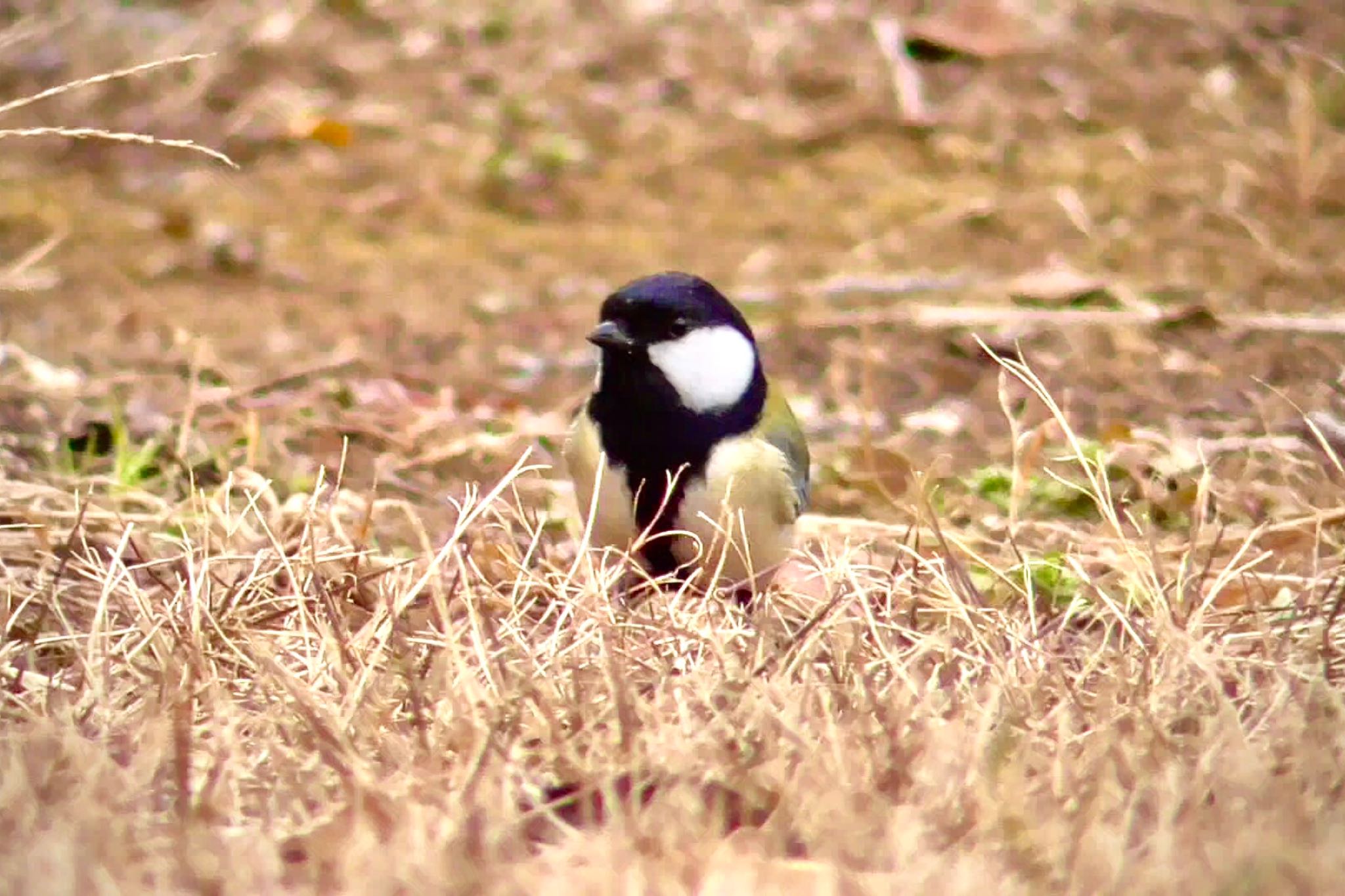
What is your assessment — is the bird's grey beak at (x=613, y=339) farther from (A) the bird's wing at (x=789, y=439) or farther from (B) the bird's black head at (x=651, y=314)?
(A) the bird's wing at (x=789, y=439)

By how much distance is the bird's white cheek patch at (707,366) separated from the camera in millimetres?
3496

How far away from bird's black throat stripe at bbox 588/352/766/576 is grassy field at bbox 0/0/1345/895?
226 mm

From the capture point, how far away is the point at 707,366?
354 cm

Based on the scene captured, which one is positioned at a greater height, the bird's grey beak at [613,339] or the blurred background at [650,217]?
the bird's grey beak at [613,339]

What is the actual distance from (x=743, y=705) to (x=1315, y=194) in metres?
4.34

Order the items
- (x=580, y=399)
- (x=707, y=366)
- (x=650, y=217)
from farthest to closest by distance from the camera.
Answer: (x=650, y=217) → (x=580, y=399) → (x=707, y=366)

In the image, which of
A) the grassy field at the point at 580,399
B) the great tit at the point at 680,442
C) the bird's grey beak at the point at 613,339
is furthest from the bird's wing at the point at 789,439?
the bird's grey beak at the point at 613,339

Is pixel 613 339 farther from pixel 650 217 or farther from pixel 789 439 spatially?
pixel 650 217

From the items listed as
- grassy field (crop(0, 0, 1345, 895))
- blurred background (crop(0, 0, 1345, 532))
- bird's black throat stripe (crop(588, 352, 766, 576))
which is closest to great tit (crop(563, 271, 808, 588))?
bird's black throat stripe (crop(588, 352, 766, 576))

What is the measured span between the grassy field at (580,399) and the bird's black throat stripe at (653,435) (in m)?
0.23

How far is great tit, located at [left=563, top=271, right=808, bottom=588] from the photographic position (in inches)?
134

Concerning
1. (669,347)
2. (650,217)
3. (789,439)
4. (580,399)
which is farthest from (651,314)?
(650,217)

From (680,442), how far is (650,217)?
3.10m

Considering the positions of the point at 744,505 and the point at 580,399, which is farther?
the point at 580,399
